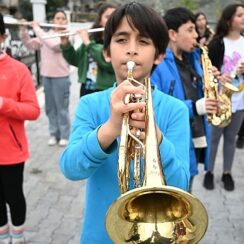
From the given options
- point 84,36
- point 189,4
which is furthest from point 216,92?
point 189,4

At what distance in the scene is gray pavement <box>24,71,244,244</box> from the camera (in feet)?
10.3

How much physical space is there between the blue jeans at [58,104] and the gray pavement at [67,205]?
510 millimetres

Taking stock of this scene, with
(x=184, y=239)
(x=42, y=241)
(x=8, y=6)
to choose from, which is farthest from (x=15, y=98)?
(x=8, y=6)

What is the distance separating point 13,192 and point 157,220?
1638 mm

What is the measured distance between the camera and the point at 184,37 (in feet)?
8.75

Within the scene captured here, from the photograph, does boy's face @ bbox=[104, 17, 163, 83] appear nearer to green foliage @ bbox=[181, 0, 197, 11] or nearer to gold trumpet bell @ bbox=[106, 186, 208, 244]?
gold trumpet bell @ bbox=[106, 186, 208, 244]

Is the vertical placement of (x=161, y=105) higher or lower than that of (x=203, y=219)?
higher

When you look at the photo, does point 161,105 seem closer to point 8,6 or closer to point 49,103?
point 49,103

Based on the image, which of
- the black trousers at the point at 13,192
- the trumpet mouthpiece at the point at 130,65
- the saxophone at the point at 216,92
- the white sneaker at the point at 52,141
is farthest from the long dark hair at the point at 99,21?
the trumpet mouthpiece at the point at 130,65

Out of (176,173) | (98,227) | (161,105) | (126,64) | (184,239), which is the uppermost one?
(126,64)

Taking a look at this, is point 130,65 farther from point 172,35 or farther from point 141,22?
point 172,35

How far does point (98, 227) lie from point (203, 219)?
519 mm

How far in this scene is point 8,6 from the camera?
22344mm

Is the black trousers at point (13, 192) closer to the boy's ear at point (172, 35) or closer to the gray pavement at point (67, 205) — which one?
the gray pavement at point (67, 205)
